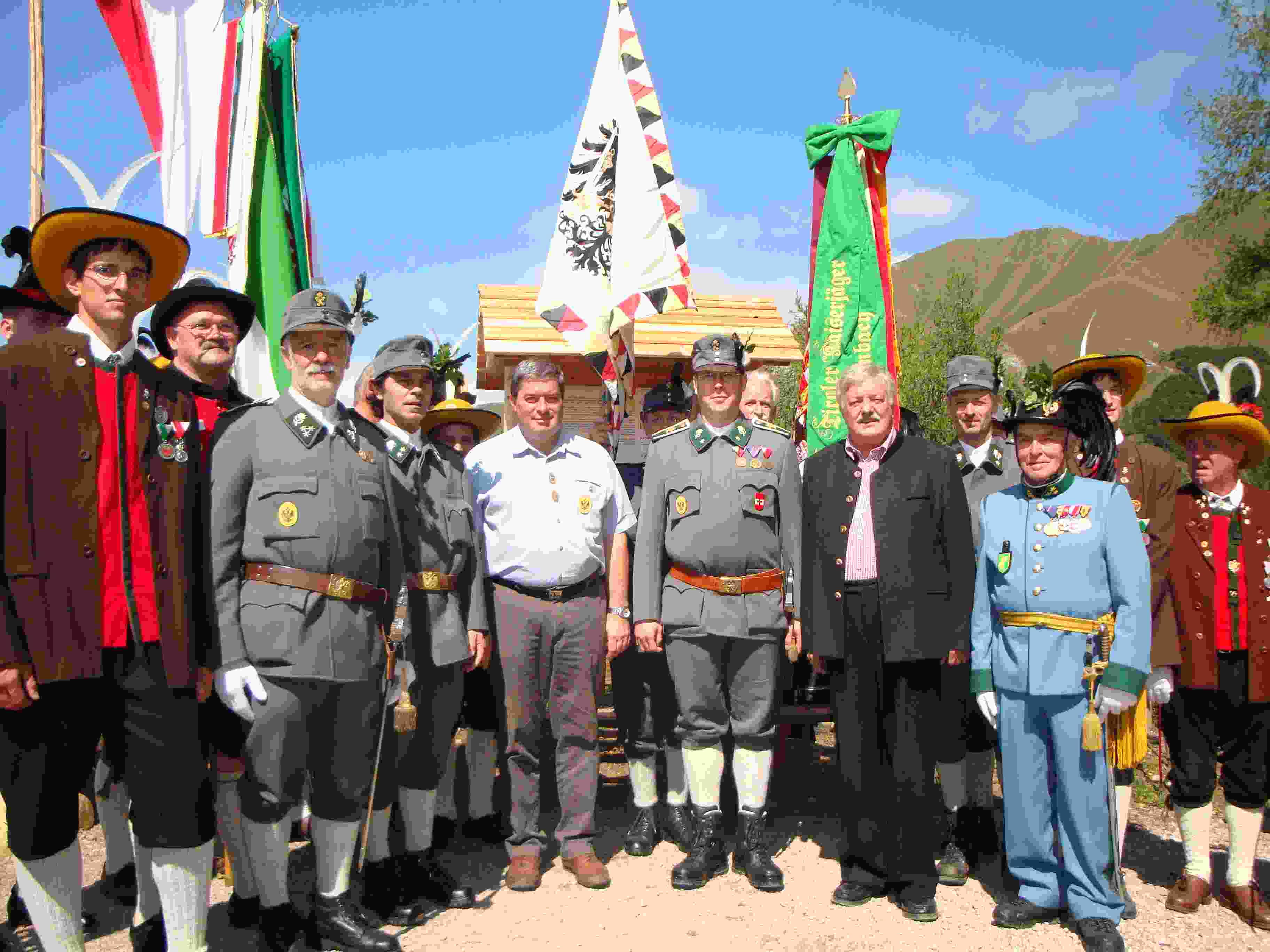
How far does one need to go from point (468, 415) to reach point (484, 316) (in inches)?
159

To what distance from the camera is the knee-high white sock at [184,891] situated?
304cm

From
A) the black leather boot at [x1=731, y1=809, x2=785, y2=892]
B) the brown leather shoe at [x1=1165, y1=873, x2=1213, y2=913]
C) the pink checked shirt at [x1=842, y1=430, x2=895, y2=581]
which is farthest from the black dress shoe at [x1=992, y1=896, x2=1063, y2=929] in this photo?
the pink checked shirt at [x1=842, y1=430, x2=895, y2=581]

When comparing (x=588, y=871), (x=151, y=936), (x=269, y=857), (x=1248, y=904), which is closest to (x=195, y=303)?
(x=269, y=857)

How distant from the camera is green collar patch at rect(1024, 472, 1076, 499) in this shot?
399 cm

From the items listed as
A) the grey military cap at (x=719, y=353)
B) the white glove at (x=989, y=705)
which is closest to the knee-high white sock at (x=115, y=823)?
the grey military cap at (x=719, y=353)

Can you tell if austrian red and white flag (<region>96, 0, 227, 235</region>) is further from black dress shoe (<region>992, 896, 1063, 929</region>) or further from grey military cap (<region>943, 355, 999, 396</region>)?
black dress shoe (<region>992, 896, 1063, 929</region>)

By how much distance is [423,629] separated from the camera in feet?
13.7

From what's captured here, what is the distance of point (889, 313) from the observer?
5883 millimetres

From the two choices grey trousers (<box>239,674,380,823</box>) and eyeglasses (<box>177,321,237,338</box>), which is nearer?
grey trousers (<box>239,674,380,823</box>)

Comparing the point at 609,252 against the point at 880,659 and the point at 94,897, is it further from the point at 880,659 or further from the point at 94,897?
the point at 94,897

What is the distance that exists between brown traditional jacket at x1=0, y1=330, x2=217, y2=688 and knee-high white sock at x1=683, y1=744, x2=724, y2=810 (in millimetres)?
2363

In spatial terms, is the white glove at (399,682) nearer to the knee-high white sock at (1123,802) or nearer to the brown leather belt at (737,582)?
the brown leather belt at (737,582)

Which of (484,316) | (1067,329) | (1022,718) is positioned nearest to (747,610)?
(1022,718)

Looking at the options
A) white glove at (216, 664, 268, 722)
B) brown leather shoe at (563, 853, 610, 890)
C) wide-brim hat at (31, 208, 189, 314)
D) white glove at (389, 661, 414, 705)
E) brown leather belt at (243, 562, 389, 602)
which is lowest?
brown leather shoe at (563, 853, 610, 890)
